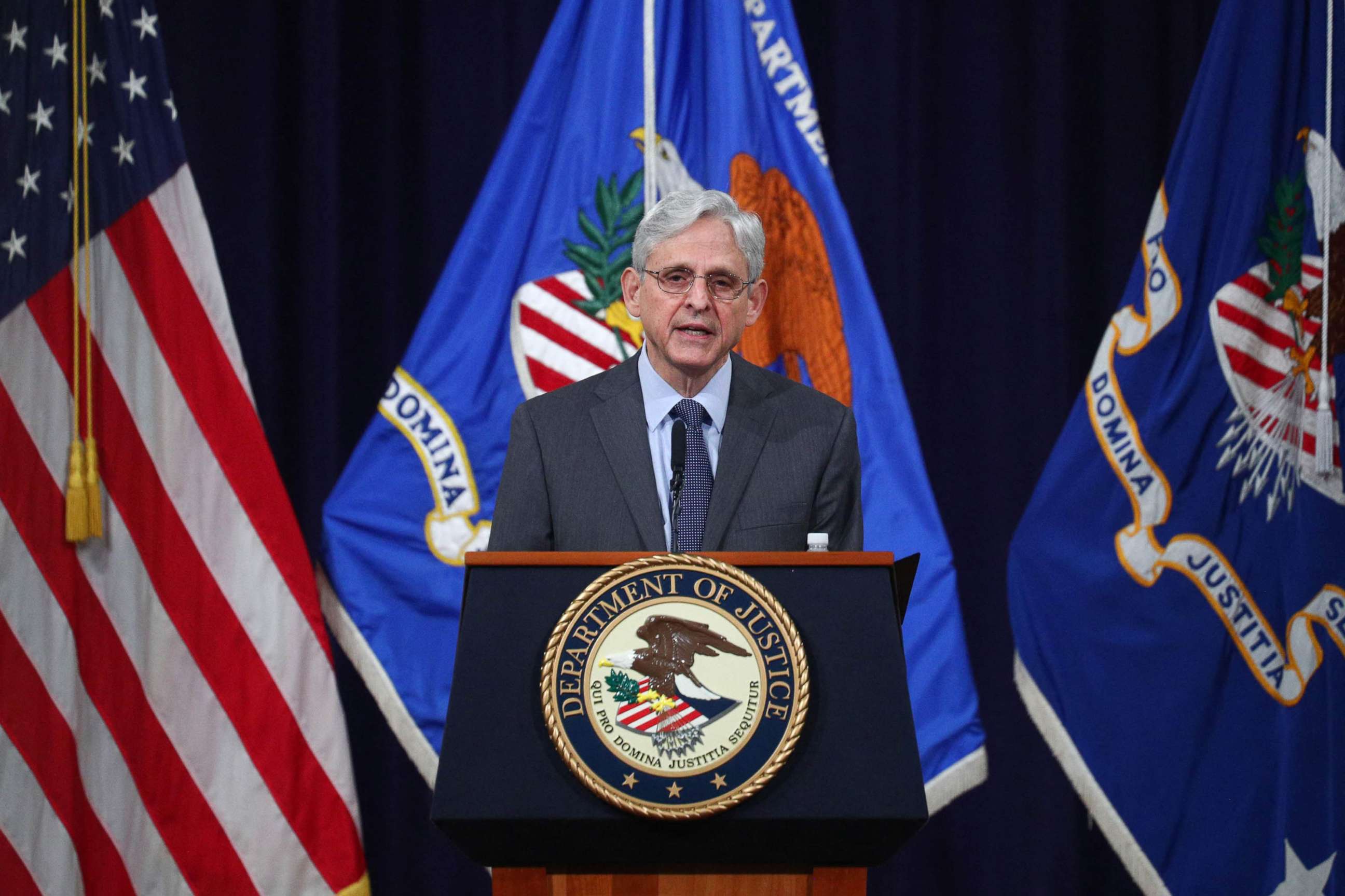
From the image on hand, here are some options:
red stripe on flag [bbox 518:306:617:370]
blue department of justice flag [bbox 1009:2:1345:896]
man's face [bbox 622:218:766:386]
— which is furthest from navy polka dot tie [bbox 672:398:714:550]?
blue department of justice flag [bbox 1009:2:1345:896]

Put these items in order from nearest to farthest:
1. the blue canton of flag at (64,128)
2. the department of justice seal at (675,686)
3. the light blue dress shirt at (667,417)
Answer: the department of justice seal at (675,686)
the light blue dress shirt at (667,417)
the blue canton of flag at (64,128)

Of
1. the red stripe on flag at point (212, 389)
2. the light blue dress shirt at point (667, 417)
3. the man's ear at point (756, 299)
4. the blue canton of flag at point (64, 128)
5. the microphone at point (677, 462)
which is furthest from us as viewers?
the red stripe on flag at point (212, 389)

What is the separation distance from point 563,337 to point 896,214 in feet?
3.59

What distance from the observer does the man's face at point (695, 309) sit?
74.0 inches

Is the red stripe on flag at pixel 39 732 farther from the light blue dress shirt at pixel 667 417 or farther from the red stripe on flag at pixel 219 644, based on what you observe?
the light blue dress shirt at pixel 667 417

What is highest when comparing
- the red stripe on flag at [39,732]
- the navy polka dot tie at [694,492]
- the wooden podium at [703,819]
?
the navy polka dot tie at [694,492]

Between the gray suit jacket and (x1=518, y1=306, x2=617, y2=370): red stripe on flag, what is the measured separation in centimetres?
134

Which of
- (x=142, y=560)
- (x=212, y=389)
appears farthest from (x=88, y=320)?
(x=142, y=560)

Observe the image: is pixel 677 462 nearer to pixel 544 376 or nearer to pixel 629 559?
pixel 629 559

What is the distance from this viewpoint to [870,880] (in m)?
3.59

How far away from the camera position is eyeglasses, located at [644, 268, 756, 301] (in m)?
1.90

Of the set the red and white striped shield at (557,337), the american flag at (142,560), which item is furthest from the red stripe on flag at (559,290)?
the american flag at (142,560)

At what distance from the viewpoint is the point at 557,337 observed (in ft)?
11.0

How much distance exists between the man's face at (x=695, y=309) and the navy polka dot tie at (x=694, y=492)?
0.11m
